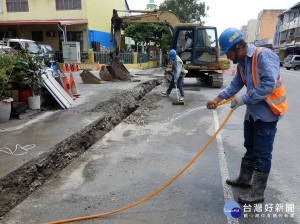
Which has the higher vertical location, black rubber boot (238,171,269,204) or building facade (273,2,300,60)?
building facade (273,2,300,60)

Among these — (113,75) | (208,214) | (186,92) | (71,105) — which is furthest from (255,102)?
(113,75)

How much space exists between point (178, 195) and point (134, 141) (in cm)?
215

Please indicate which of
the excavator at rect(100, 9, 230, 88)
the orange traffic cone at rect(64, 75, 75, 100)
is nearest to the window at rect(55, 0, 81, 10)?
the excavator at rect(100, 9, 230, 88)

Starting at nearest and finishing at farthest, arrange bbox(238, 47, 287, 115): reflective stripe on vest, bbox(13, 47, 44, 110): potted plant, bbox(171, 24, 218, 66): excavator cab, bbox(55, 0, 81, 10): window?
1. bbox(238, 47, 287, 115): reflective stripe on vest
2. bbox(13, 47, 44, 110): potted plant
3. bbox(171, 24, 218, 66): excavator cab
4. bbox(55, 0, 81, 10): window

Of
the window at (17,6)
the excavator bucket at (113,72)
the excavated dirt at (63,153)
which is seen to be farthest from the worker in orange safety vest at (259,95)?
the window at (17,6)

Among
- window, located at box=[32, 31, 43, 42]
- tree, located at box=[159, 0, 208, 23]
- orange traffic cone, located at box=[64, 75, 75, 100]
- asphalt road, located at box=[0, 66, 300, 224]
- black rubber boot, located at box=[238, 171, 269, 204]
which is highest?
tree, located at box=[159, 0, 208, 23]

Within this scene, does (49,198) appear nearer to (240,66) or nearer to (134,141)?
(134,141)

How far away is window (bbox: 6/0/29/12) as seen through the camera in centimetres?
2284

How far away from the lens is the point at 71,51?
63.3ft

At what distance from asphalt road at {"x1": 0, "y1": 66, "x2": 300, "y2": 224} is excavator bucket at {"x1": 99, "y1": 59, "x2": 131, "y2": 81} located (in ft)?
24.3

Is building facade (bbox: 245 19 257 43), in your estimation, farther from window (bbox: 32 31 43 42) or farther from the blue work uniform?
the blue work uniform

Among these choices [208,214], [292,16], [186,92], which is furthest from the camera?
[292,16]

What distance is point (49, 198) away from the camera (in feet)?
10.6

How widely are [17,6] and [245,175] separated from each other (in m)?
26.1
